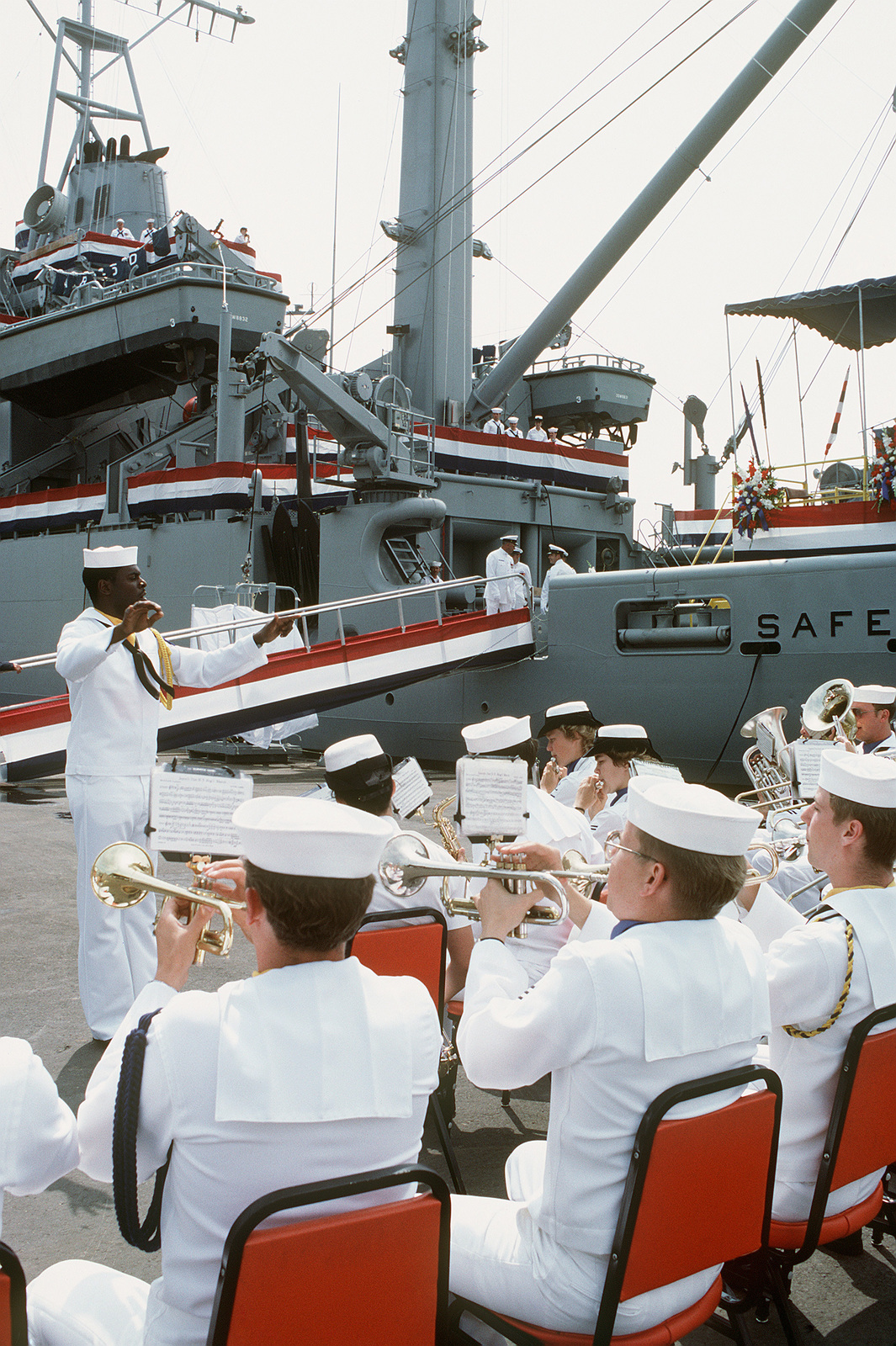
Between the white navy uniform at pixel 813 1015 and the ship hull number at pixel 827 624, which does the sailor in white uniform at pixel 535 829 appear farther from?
the ship hull number at pixel 827 624

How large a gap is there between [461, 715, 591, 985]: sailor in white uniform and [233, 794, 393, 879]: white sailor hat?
117 centimetres

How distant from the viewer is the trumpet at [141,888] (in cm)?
181

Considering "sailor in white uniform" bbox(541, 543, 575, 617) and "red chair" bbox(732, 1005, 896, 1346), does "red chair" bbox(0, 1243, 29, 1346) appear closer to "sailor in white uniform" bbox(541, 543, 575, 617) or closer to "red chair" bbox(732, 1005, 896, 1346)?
"red chair" bbox(732, 1005, 896, 1346)

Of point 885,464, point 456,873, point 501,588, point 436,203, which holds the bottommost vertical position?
point 456,873

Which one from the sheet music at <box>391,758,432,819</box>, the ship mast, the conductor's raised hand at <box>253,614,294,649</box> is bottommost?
the sheet music at <box>391,758,432,819</box>

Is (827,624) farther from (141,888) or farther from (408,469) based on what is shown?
(141,888)

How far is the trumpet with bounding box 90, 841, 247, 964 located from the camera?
1.81 m

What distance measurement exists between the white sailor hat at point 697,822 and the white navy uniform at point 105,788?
111 inches

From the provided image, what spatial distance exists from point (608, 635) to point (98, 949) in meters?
8.82

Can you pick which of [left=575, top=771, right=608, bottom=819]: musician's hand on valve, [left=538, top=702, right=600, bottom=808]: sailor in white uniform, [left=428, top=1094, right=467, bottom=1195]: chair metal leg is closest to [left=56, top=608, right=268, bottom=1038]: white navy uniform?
[left=428, top=1094, right=467, bottom=1195]: chair metal leg

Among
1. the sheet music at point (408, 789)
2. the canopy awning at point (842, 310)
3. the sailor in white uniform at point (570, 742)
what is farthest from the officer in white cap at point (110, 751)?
the canopy awning at point (842, 310)

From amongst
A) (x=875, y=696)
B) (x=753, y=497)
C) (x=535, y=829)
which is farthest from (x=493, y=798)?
(x=753, y=497)

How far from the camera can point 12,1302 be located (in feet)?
4.49

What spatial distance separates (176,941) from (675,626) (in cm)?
1071
